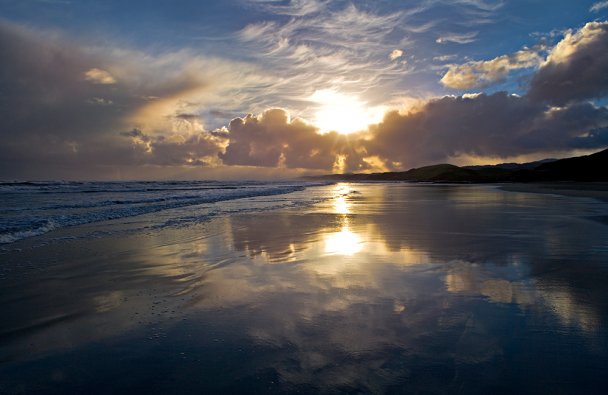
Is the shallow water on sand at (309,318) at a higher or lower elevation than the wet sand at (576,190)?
lower

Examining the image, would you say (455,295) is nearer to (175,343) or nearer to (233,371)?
(233,371)

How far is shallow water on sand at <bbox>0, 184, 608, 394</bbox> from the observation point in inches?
149

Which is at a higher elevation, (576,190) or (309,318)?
(576,190)

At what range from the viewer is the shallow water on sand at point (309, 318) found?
378 centimetres

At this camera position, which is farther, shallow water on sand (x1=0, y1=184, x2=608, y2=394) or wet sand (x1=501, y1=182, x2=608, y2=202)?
wet sand (x1=501, y1=182, x2=608, y2=202)

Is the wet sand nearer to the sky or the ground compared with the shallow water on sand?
nearer to the sky

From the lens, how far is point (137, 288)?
722 centimetres

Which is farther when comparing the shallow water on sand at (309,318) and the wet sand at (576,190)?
the wet sand at (576,190)

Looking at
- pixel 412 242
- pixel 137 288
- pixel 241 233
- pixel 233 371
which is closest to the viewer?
pixel 233 371

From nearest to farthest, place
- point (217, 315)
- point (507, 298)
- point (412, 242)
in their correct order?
point (217, 315) → point (507, 298) → point (412, 242)

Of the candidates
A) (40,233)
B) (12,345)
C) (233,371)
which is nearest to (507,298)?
(233,371)

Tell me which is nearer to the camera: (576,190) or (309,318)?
(309,318)

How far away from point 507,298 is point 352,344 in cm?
344

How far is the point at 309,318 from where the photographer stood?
17.7 feet
